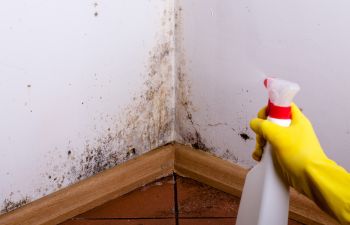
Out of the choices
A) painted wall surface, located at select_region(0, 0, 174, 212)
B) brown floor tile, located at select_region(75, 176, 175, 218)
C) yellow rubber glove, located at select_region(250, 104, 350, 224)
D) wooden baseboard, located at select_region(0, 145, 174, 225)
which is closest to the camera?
yellow rubber glove, located at select_region(250, 104, 350, 224)

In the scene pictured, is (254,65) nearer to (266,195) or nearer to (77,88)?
(77,88)

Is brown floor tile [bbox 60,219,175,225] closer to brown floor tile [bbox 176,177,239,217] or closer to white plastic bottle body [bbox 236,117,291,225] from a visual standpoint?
brown floor tile [bbox 176,177,239,217]

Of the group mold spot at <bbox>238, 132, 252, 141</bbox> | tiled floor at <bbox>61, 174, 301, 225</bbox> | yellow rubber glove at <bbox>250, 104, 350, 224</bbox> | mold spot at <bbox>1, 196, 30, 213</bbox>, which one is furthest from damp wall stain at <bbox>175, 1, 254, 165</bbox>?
yellow rubber glove at <bbox>250, 104, 350, 224</bbox>

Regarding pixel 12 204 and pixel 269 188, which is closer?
Result: pixel 269 188

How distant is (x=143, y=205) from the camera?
1.47 meters

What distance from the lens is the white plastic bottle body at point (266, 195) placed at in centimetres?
92

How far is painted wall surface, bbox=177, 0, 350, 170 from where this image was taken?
1220 mm

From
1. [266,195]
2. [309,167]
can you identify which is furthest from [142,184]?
[309,167]

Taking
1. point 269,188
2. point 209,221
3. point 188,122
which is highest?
point 269,188

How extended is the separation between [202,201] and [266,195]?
1.90 feet

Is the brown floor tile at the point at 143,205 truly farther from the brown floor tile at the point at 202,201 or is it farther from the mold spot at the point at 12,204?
the mold spot at the point at 12,204

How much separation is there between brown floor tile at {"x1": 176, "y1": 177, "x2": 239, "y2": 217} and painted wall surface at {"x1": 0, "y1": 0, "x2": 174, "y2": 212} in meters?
0.14

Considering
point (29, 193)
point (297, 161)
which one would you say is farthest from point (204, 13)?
point (297, 161)

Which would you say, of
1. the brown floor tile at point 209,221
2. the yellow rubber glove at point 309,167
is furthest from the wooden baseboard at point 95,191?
the yellow rubber glove at point 309,167
